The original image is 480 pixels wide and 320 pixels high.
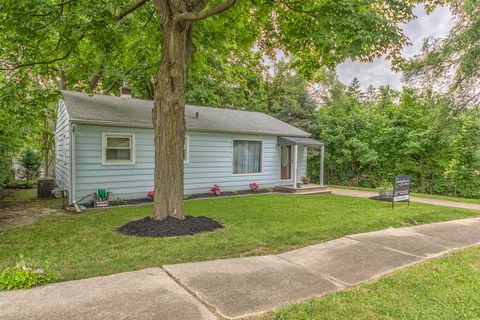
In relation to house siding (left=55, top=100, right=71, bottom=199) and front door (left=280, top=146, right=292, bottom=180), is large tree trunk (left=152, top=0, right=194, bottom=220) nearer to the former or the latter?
house siding (left=55, top=100, right=71, bottom=199)

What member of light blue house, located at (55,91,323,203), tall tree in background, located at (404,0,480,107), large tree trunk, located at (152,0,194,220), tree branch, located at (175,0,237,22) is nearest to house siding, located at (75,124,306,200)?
light blue house, located at (55,91,323,203)

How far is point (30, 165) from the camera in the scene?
53.5ft

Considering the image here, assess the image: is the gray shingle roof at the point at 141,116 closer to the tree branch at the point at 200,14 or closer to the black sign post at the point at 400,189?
the tree branch at the point at 200,14

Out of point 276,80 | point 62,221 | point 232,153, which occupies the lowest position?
point 62,221

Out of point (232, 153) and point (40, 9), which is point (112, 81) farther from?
point (40, 9)

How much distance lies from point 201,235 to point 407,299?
3393mm

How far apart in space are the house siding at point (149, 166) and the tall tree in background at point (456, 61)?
6.01 meters

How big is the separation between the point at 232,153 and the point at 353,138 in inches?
246

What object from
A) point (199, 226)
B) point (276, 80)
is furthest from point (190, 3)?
point (276, 80)

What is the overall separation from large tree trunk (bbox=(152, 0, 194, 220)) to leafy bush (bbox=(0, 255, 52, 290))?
2.73 metres

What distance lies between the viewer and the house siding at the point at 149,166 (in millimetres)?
8547

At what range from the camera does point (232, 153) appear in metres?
11.7

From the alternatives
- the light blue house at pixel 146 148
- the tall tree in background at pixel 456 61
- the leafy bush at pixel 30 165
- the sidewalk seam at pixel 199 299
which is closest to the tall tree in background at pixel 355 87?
the light blue house at pixel 146 148

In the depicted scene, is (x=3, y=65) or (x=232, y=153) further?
(x=232, y=153)
